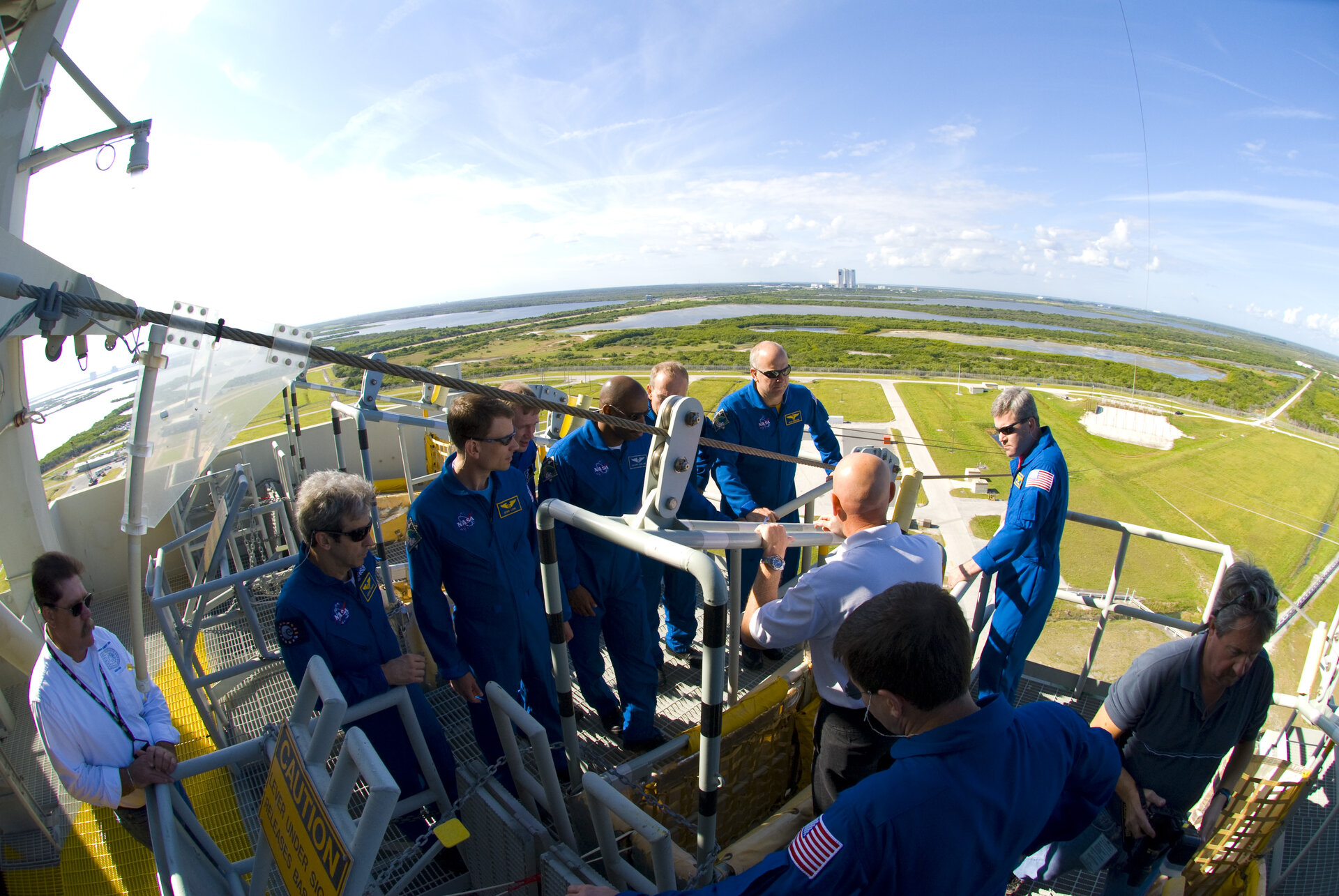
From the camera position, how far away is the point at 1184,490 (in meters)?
38.7

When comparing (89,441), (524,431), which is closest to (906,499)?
(524,431)

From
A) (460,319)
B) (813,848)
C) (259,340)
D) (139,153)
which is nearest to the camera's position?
(813,848)

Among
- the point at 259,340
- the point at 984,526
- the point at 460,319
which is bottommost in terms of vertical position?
the point at 984,526

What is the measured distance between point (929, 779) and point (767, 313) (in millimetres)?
92134

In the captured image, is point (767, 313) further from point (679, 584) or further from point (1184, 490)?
point (679, 584)

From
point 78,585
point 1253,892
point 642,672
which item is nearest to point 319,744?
point 78,585

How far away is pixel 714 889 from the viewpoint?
1103 millimetres

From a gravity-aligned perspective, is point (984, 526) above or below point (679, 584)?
below

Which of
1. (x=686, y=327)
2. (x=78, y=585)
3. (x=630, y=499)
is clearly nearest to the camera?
(x=78, y=585)

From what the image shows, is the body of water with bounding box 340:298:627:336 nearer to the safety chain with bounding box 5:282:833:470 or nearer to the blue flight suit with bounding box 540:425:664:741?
the blue flight suit with bounding box 540:425:664:741

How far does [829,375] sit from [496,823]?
5619 centimetres

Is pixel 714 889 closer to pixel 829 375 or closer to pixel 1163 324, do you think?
pixel 829 375

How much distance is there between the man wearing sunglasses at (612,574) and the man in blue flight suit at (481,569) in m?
0.35

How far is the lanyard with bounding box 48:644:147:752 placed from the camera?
2.01 meters
